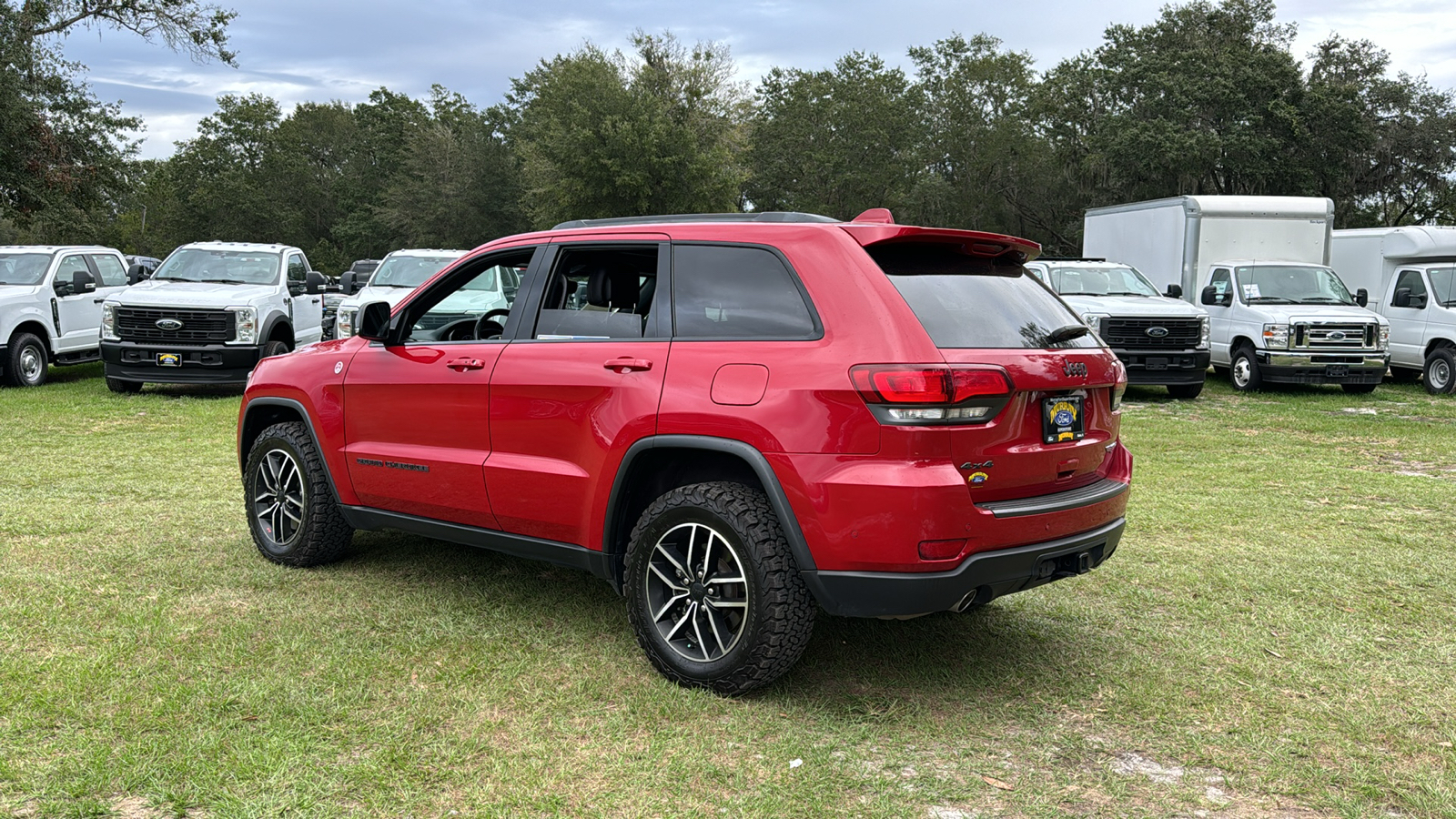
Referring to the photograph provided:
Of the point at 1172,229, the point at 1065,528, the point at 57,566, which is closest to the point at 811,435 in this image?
the point at 1065,528

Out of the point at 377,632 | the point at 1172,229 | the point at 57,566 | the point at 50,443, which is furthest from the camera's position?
A: the point at 1172,229

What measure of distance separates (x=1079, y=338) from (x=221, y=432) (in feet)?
30.0

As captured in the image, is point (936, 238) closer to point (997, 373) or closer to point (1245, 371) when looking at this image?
point (997, 373)

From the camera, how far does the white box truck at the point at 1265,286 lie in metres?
15.2

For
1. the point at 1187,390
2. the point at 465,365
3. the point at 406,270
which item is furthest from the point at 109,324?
the point at 1187,390

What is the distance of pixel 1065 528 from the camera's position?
392 centimetres

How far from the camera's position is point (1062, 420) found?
156 inches

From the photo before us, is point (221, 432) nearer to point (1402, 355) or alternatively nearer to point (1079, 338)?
point (1079, 338)

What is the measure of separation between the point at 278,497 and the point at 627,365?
258 centimetres

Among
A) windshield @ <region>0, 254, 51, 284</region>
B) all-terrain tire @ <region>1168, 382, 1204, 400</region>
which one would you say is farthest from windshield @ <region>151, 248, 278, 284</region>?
all-terrain tire @ <region>1168, 382, 1204, 400</region>

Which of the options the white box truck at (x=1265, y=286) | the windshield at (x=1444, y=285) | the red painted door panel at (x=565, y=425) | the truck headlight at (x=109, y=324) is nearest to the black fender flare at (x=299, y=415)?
the red painted door panel at (x=565, y=425)

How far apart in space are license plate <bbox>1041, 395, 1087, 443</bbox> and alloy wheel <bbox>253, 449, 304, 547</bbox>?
3.72m

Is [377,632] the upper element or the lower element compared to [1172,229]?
lower

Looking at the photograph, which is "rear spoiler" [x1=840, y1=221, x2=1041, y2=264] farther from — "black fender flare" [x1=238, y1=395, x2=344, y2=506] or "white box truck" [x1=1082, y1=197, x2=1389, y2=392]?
"white box truck" [x1=1082, y1=197, x2=1389, y2=392]
